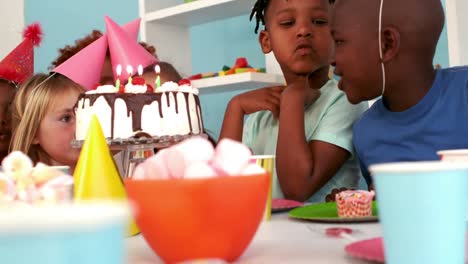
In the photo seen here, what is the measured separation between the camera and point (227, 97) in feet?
10.9

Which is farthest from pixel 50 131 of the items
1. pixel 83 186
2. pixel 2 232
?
pixel 2 232

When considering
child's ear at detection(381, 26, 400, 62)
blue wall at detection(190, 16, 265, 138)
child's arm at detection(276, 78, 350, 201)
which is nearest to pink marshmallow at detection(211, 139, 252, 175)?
child's ear at detection(381, 26, 400, 62)

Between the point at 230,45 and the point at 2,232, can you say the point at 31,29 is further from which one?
the point at 2,232

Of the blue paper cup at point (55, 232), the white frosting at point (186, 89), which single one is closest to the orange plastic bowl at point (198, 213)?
the blue paper cup at point (55, 232)

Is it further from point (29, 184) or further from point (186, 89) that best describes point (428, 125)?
point (29, 184)

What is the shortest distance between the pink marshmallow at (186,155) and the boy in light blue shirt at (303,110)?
0.88 m

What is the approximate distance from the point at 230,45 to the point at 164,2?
0.67 meters

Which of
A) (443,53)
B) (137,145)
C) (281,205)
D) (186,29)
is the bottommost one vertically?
(281,205)

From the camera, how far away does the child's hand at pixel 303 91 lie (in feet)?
4.86

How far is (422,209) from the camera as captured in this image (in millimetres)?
385

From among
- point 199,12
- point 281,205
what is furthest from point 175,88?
point 199,12

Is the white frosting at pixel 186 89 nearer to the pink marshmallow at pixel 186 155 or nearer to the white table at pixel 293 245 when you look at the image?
the white table at pixel 293 245

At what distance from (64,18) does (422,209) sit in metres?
3.07

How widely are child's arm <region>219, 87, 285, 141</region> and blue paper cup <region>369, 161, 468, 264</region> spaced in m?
1.18
